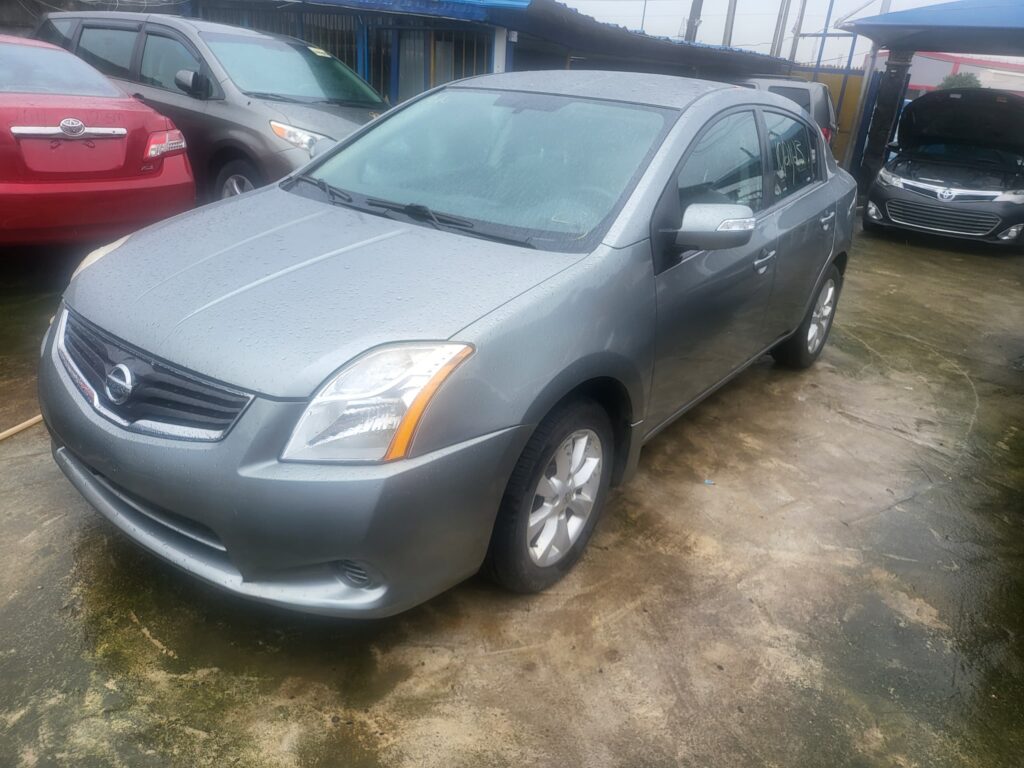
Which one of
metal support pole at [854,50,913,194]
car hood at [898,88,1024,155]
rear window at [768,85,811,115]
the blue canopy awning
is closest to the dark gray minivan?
rear window at [768,85,811,115]

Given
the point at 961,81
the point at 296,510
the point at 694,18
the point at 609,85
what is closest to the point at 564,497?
the point at 296,510

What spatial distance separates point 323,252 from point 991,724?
2433mm

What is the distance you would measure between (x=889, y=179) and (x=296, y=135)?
706cm

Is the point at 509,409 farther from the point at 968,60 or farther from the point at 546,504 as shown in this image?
the point at 968,60

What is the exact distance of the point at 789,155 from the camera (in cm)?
388

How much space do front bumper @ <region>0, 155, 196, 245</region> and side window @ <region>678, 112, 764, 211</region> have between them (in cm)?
350

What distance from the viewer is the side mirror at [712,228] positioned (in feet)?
8.52

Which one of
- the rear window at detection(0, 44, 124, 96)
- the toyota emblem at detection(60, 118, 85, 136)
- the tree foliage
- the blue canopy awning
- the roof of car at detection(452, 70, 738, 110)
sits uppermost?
the blue canopy awning

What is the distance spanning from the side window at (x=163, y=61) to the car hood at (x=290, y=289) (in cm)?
408

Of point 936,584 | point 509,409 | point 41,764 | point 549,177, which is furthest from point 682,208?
point 41,764

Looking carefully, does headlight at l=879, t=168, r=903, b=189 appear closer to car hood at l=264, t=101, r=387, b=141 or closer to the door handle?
car hood at l=264, t=101, r=387, b=141

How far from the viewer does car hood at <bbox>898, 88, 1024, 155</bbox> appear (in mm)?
9336

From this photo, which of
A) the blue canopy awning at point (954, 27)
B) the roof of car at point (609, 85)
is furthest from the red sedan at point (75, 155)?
the blue canopy awning at point (954, 27)

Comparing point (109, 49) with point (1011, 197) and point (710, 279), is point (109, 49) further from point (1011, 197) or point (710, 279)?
point (1011, 197)
